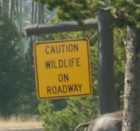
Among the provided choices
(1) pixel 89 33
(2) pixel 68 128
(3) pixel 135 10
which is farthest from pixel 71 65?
(2) pixel 68 128

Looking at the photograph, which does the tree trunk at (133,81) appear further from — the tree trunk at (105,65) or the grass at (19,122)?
the grass at (19,122)

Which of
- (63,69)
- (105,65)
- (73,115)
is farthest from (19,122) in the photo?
(105,65)

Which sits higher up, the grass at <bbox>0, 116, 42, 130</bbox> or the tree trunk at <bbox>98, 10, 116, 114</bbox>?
the tree trunk at <bbox>98, 10, 116, 114</bbox>

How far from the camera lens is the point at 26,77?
51.1 m

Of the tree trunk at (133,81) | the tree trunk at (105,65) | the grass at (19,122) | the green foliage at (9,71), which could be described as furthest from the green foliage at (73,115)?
the green foliage at (9,71)

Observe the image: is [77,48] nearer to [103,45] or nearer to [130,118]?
[103,45]

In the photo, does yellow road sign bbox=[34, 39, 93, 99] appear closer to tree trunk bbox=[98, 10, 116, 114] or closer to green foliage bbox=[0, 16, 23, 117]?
tree trunk bbox=[98, 10, 116, 114]

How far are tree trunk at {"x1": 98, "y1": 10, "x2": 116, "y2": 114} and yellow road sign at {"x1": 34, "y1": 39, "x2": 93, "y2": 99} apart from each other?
1.30 feet

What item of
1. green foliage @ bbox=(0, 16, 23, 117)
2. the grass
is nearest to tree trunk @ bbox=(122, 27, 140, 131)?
the grass

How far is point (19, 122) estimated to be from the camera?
47031 mm

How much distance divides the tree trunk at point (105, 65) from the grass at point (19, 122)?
31543mm

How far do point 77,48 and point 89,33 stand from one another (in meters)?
7.12

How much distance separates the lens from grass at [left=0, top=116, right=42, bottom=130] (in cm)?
4307

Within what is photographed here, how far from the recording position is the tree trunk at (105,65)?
10.4 meters
